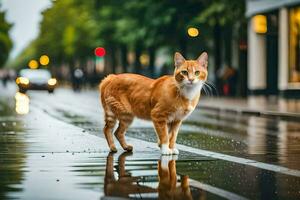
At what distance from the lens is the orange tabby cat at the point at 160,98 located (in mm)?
12172

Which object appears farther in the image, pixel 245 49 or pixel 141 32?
pixel 141 32

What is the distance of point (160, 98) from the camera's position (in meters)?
12.4

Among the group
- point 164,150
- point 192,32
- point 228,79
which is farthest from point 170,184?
point 192,32

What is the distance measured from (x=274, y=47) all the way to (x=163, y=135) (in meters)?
31.2

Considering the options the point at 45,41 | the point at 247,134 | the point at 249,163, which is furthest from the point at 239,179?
the point at 45,41

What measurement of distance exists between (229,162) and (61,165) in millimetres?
2389

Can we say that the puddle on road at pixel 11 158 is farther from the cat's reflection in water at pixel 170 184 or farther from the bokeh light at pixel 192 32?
the bokeh light at pixel 192 32

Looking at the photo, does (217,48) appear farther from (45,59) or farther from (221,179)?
(45,59)

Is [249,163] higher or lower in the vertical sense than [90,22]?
lower

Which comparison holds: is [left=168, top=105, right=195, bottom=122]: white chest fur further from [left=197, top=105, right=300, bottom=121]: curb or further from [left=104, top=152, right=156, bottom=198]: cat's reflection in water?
[left=197, top=105, right=300, bottom=121]: curb

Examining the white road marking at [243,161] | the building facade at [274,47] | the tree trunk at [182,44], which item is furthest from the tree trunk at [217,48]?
the white road marking at [243,161]

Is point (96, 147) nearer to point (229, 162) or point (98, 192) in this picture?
point (229, 162)

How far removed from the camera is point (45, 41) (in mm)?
142625

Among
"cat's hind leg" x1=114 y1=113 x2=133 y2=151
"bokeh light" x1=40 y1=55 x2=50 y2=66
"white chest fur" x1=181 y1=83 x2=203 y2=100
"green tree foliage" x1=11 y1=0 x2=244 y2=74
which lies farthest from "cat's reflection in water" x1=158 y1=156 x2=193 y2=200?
"bokeh light" x1=40 y1=55 x2=50 y2=66
